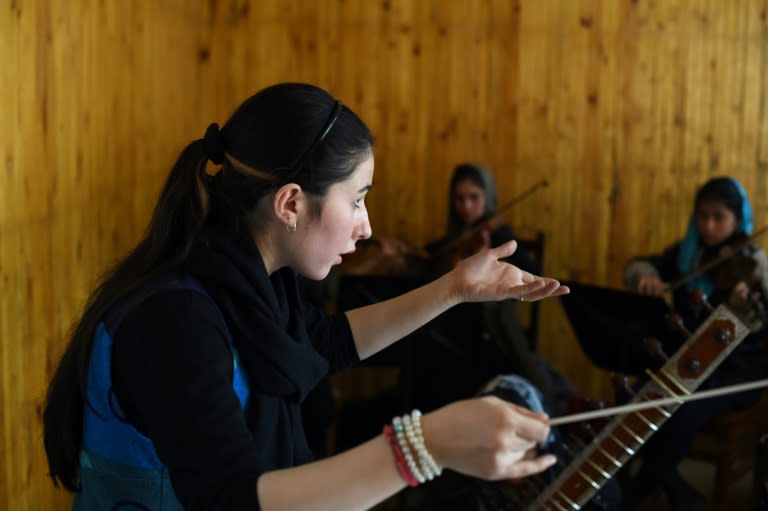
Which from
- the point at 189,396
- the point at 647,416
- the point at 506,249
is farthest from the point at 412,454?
the point at 647,416

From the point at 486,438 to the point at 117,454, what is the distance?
0.52 m

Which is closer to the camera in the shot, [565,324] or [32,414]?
[32,414]

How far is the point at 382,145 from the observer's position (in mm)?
3852

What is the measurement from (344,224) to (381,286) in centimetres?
161

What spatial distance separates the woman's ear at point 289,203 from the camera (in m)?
1.12

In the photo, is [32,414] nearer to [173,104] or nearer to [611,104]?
[173,104]

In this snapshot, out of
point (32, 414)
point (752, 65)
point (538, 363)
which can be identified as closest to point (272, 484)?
point (32, 414)

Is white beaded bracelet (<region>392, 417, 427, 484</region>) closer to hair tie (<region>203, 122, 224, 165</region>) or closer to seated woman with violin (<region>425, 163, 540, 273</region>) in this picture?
hair tie (<region>203, 122, 224, 165</region>)

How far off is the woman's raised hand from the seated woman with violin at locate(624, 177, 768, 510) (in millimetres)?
1782

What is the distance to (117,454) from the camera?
1124mm

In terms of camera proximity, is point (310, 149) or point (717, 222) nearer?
point (310, 149)

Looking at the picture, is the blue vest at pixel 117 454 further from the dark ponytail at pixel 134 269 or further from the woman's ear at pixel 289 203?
the woman's ear at pixel 289 203

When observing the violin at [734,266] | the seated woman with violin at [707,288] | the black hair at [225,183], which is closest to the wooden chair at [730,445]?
the seated woman with violin at [707,288]

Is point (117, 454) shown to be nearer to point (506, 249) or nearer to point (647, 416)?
point (506, 249)
